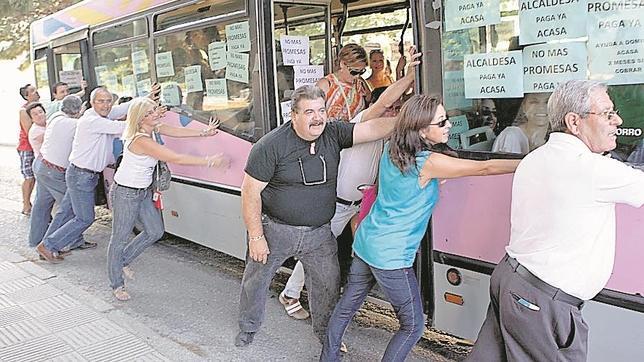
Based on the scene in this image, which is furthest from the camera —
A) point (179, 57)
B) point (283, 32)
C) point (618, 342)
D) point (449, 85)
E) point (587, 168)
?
point (179, 57)

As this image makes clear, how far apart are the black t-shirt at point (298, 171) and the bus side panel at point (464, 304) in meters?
0.75

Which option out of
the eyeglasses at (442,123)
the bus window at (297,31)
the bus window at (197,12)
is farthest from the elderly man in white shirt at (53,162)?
the eyeglasses at (442,123)

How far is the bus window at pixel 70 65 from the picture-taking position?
750 cm

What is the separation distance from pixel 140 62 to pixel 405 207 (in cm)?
396

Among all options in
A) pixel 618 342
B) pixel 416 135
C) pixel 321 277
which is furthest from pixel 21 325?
pixel 618 342

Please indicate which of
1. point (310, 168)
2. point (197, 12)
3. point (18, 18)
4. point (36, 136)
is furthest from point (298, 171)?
point (18, 18)

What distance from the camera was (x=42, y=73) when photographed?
8.73 metres

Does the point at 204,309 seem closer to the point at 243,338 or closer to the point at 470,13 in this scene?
the point at 243,338

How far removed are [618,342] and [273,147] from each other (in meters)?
1.95

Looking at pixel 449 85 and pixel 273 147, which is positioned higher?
pixel 449 85

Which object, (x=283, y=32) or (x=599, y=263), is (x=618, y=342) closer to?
(x=599, y=263)

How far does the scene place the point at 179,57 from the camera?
552cm

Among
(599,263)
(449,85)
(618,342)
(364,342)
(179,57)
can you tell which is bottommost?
(364,342)

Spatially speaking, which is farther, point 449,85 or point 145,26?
point 145,26
